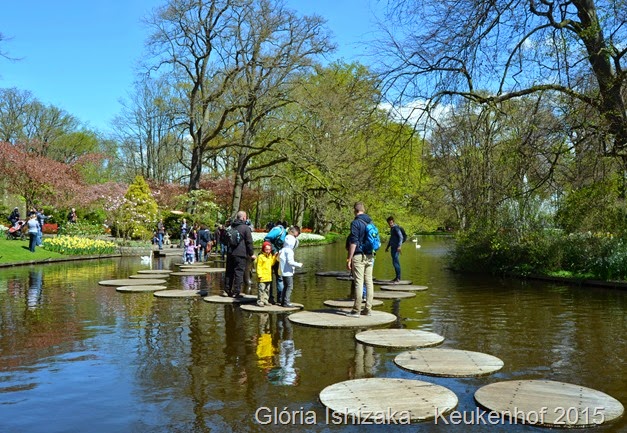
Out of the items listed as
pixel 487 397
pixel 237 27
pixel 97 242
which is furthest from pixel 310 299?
pixel 237 27

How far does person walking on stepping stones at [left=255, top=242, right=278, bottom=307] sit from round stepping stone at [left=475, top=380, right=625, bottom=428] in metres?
5.82

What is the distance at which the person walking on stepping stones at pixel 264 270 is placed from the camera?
10641 mm

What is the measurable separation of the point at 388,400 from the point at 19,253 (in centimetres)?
2133

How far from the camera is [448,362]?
6.52 meters

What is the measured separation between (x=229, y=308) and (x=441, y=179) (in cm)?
2082

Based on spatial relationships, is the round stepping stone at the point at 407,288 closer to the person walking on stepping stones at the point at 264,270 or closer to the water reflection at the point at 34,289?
the person walking on stepping stones at the point at 264,270

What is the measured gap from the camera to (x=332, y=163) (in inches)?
1053

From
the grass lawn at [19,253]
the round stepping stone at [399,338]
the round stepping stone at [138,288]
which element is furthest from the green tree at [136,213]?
the round stepping stone at [399,338]

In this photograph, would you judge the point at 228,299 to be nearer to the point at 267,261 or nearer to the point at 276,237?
the point at 267,261

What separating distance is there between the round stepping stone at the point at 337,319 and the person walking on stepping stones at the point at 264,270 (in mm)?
1132

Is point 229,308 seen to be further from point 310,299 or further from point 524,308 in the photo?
point 524,308

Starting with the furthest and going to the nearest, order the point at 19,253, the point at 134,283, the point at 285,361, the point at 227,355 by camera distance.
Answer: the point at 19,253, the point at 134,283, the point at 227,355, the point at 285,361

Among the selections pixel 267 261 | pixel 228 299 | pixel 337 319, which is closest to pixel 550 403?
pixel 337 319

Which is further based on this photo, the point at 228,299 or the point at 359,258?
the point at 228,299
